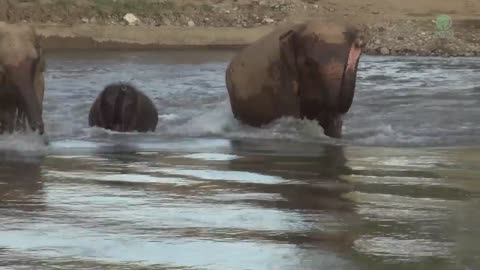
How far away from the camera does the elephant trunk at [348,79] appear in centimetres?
1063

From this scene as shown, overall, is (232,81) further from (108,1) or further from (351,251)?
(108,1)

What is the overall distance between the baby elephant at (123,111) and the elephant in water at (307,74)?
3.95 ft

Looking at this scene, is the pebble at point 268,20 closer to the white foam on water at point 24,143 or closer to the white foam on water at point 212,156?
the white foam on water at point 24,143

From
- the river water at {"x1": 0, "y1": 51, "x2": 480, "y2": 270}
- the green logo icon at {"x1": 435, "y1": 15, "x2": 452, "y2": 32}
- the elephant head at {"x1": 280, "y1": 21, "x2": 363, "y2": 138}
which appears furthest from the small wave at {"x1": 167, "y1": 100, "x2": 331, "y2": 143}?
the green logo icon at {"x1": 435, "y1": 15, "x2": 452, "y2": 32}

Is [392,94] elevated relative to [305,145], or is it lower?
lower

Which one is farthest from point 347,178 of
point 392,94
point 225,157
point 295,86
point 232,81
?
point 392,94

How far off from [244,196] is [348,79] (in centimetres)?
431

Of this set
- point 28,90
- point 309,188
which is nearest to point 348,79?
point 28,90

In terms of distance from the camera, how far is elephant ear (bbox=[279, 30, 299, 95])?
11.1 meters

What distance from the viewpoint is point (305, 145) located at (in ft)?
32.4

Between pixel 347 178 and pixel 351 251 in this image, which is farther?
pixel 347 178

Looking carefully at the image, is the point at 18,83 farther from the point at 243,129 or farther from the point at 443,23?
the point at 443,23

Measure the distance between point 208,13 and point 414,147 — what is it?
2551 cm

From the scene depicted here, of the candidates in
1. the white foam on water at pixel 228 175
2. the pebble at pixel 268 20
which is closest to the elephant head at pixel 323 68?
the white foam on water at pixel 228 175
